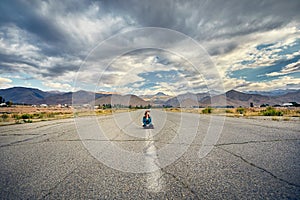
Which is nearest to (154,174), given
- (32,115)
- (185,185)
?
(185,185)

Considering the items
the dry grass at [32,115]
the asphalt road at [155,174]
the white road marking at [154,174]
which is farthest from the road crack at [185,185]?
the dry grass at [32,115]

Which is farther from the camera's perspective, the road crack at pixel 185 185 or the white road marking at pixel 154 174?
the white road marking at pixel 154 174

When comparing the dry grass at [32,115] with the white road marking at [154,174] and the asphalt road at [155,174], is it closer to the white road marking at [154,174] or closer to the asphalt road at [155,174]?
the asphalt road at [155,174]

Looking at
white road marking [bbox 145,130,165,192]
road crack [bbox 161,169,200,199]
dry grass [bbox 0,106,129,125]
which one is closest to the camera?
road crack [bbox 161,169,200,199]

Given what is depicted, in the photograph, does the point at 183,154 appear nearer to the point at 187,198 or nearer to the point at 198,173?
the point at 198,173

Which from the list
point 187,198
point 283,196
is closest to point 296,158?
point 283,196

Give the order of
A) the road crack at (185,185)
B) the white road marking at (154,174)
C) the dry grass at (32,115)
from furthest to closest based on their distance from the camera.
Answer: the dry grass at (32,115), the white road marking at (154,174), the road crack at (185,185)

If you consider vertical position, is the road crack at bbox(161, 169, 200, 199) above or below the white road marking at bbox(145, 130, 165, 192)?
above

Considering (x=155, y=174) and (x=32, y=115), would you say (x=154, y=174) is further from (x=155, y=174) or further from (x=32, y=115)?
(x=32, y=115)

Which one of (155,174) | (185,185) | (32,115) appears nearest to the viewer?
(185,185)

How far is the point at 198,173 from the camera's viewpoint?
3.75m

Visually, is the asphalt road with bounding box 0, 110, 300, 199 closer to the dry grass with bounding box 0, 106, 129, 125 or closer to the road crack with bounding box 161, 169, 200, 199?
the road crack with bounding box 161, 169, 200, 199

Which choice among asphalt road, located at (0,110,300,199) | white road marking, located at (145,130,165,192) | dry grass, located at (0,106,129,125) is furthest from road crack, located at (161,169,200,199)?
dry grass, located at (0,106,129,125)

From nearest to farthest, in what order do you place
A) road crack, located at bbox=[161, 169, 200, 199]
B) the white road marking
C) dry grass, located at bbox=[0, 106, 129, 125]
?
road crack, located at bbox=[161, 169, 200, 199] → the white road marking → dry grass, located at bbox=[0, 106, 129, 125]
